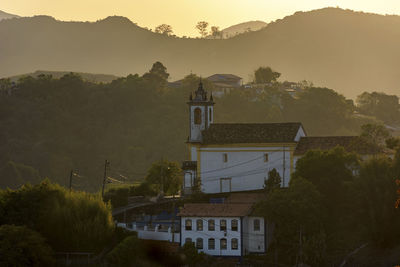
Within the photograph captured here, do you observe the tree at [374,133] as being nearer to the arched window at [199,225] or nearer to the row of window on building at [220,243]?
the row of window on building at [220,243]

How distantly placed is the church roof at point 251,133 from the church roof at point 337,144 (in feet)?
3.01

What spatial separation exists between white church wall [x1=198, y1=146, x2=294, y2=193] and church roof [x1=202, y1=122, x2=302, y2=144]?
0.56 meters

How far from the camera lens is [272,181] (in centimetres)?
5838

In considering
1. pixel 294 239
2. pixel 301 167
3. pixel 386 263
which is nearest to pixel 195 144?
pixel 301 167

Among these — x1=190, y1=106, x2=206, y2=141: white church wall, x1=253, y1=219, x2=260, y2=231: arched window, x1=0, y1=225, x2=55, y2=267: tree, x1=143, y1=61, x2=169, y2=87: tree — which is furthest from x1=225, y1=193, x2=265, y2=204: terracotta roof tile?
x1=143, y1=61, x2=169, y2=87: tree

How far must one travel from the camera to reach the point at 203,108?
6506 cm

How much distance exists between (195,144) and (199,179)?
8.30ft

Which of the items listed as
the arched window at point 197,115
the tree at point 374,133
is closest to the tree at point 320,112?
the tree at point 374,133

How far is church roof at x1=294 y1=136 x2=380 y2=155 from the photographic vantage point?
58969 millimetres

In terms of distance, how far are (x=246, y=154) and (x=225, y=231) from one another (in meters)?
10.1

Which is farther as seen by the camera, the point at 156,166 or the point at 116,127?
the point at 116,127

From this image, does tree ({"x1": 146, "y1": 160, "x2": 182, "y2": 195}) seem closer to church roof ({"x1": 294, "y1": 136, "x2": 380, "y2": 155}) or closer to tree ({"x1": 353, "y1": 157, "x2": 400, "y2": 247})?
church roof ({"x1": 294, "y1": 136, "x2": 380, "y2": 155})

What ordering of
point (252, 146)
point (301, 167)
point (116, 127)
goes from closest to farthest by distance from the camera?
point (301, 167) < point (252, 146) < point (116, 127)

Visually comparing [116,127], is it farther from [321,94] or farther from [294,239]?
[294,239]
